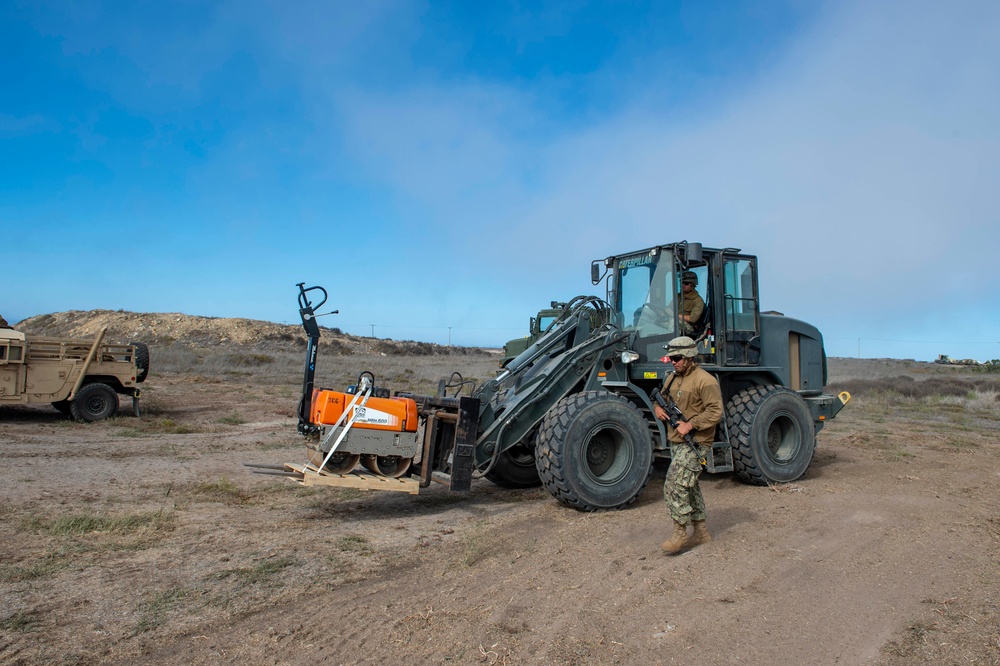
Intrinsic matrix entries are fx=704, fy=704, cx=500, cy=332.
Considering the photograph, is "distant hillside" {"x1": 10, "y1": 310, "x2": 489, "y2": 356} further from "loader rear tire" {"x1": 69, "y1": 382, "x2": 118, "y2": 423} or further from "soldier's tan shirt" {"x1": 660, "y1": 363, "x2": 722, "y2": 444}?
"soldier's tan shirt" {"x1": 660, "y1": 363, "x2": 722, "y2": 444}

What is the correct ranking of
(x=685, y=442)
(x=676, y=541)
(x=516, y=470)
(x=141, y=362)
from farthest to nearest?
(x=141, y=362)
(x=516, y=470)
(x=685, y=442)
(x=676, y=541)

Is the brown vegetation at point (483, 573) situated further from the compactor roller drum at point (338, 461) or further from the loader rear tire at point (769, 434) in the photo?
the compactor roller drum at point (338, 461)

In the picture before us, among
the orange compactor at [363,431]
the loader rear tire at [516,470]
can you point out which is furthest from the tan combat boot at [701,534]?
the loader rear tire at [516,470]

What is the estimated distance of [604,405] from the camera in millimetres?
A: 7457

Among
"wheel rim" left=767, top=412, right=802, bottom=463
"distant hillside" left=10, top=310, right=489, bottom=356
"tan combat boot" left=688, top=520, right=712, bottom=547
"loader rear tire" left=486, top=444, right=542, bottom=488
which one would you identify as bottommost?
"tan combat boot" left=688, top=520, right=712, bottom=547

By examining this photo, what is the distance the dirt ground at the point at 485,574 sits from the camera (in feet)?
13.5

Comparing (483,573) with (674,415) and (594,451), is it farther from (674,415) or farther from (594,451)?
(594,451)

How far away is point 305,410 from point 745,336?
5491 millimetres

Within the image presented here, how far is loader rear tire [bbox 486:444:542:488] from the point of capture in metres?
8.82

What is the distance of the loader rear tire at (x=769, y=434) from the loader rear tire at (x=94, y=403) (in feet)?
44.4

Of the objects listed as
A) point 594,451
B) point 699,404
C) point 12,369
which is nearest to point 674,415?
point 699,404

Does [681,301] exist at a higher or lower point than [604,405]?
higher

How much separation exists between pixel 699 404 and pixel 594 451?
1.88m

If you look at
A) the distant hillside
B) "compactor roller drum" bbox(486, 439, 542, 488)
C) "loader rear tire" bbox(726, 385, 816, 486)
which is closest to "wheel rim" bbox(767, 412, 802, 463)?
"loader rear tire" bbox(726, 385, 816, 486)
